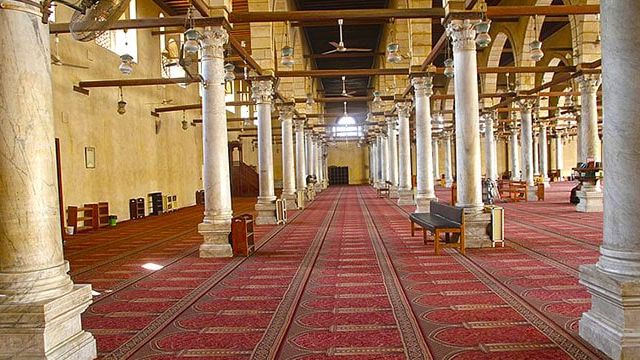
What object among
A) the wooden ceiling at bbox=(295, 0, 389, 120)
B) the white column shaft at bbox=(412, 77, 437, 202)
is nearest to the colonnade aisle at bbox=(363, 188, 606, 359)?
the white column shaft at bbox=(412, 77, 437, 202)

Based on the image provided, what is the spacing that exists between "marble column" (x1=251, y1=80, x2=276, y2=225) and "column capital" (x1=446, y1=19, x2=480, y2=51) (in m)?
6.41

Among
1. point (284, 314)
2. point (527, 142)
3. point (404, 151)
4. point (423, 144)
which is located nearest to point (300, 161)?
point (404, 151)

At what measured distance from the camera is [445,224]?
28.1 feet

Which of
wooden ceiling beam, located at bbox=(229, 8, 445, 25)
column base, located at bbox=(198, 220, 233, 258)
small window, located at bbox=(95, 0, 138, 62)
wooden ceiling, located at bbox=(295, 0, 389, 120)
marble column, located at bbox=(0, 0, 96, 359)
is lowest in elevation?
column base, located at bbox=(198, 220, 233, 258)

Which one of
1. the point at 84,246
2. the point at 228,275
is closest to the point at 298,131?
the point at 84,246

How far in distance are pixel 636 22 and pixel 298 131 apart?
66.7ft

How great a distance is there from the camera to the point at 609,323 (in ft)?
12.0

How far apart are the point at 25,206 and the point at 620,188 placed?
3.93m

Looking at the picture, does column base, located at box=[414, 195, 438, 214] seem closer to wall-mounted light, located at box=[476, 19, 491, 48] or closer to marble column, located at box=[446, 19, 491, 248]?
marble column, located at box=[446, 19, 491, 248]

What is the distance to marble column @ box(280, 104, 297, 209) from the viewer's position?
723 inches

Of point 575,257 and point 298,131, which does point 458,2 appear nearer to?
point 575,257

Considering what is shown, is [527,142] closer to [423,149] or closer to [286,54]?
[423,149]

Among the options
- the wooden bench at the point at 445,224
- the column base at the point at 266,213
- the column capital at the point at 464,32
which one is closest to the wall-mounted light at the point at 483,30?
the column capital at the point at 464,32

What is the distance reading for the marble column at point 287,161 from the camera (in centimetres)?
1836
